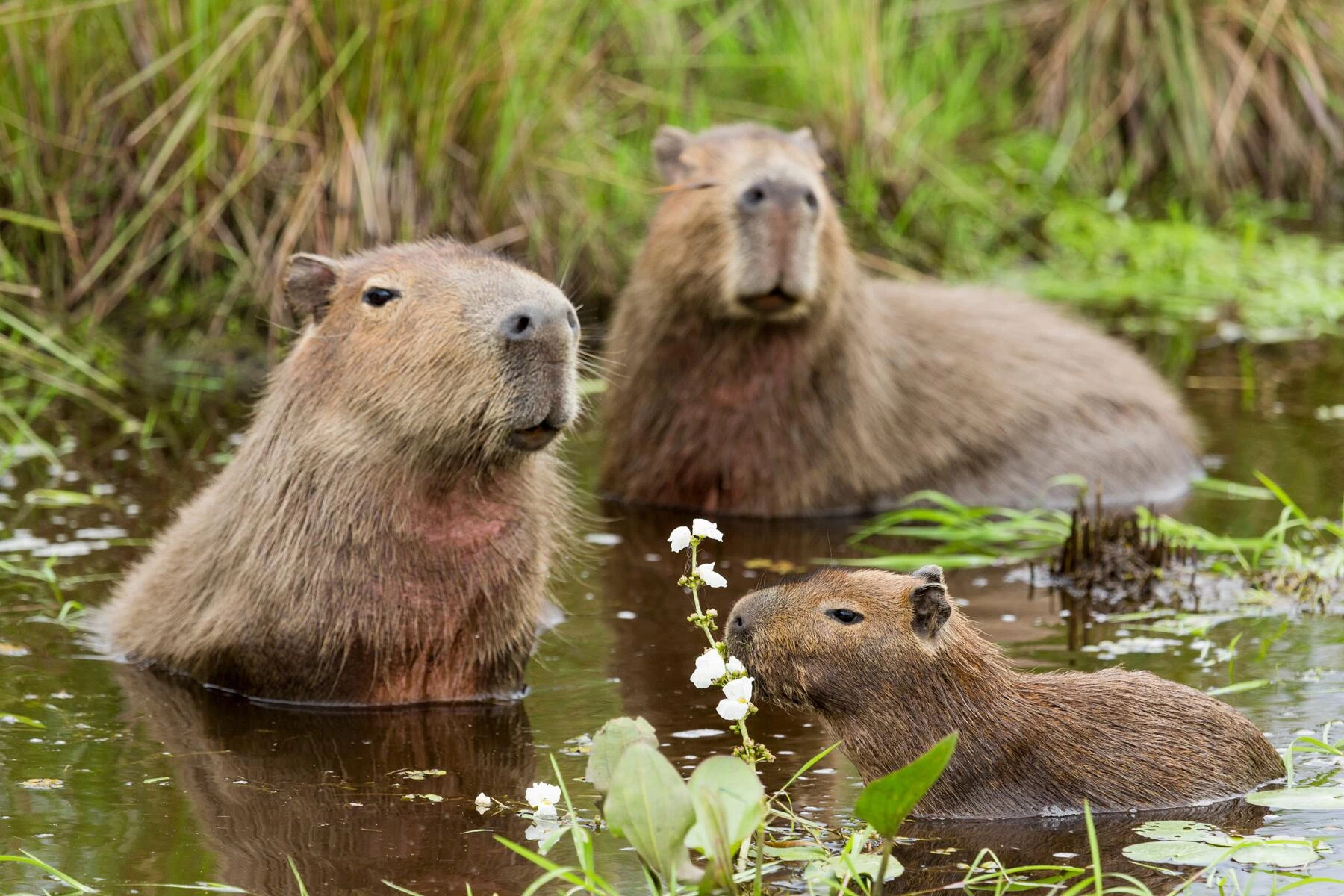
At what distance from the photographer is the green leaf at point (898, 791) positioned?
11.3 feet

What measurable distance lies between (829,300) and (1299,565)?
7.11 ft

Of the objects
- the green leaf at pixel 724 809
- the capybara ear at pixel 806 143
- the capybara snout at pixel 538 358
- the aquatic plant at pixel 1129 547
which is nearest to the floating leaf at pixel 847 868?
the green leaf at pixel 724 809

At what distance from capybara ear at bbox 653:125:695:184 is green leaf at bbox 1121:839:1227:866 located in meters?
4.34

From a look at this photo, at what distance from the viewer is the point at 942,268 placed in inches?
465

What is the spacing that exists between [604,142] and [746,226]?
352cm

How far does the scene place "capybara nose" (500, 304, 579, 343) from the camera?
4801 millimetres

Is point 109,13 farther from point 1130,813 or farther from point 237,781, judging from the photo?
point 1130,813

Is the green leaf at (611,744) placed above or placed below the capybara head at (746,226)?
below

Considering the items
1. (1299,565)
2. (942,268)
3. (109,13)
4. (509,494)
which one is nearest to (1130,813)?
(509,494)

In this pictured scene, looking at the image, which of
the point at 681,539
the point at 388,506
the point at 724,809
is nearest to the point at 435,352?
the point at 388,506

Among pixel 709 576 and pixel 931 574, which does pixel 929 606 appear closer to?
pixel 931 574

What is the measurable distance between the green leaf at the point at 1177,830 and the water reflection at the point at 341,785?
131 cm

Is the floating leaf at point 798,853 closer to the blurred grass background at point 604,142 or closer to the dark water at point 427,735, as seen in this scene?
the dark water at point 427,735

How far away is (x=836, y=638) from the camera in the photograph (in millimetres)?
4285
